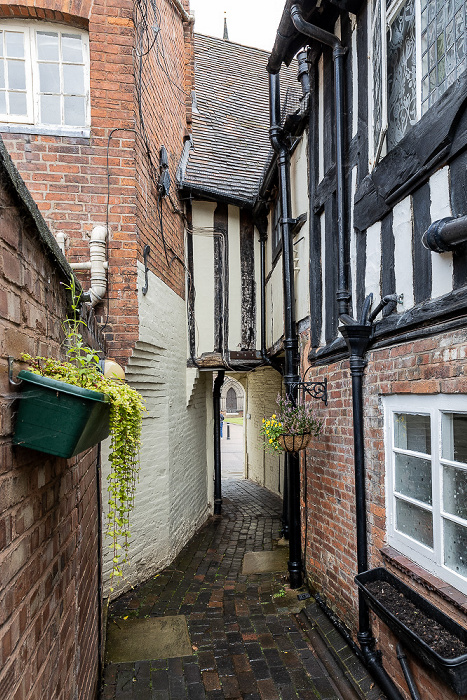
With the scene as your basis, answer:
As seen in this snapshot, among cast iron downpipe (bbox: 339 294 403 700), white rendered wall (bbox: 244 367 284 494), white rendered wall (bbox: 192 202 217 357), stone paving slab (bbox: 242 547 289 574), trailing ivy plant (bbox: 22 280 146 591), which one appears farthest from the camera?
white rendered wall (bbox: 244 367 284 494)

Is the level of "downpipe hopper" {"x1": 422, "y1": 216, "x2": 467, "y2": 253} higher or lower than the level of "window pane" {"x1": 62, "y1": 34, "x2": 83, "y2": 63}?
lower

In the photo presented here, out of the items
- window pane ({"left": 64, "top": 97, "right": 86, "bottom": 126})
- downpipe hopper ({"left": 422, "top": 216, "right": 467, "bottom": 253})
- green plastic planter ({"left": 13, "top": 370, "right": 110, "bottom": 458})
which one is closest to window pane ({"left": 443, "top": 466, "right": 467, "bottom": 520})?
downpipe hopper ({"left": 422, "top": 216, "right": 467, "bottom": 253})

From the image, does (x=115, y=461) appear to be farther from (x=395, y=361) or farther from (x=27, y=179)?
(x=27, y=179)

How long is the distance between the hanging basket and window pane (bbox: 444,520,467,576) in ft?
6.16

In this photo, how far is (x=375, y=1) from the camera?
3652 mm

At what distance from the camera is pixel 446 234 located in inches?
102

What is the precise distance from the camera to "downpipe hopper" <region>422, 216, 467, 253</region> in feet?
8.23

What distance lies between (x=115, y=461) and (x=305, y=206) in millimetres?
4190

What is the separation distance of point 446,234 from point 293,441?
103 inches

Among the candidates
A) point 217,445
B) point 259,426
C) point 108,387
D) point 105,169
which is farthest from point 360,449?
point 259,426

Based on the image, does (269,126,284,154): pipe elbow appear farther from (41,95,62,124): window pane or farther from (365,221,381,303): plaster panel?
(365,221,381,303): plaster panel

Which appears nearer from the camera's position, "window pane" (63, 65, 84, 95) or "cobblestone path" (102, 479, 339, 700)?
"cobblestone path" (102, 479, 339, 700)

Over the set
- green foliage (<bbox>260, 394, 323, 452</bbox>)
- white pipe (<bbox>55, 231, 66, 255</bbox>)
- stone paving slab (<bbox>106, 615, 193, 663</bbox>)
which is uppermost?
white pipe (<bbox>55, 231, 66, 255</bbox>)

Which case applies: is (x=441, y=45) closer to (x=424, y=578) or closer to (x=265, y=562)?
(x=424, y=578)
